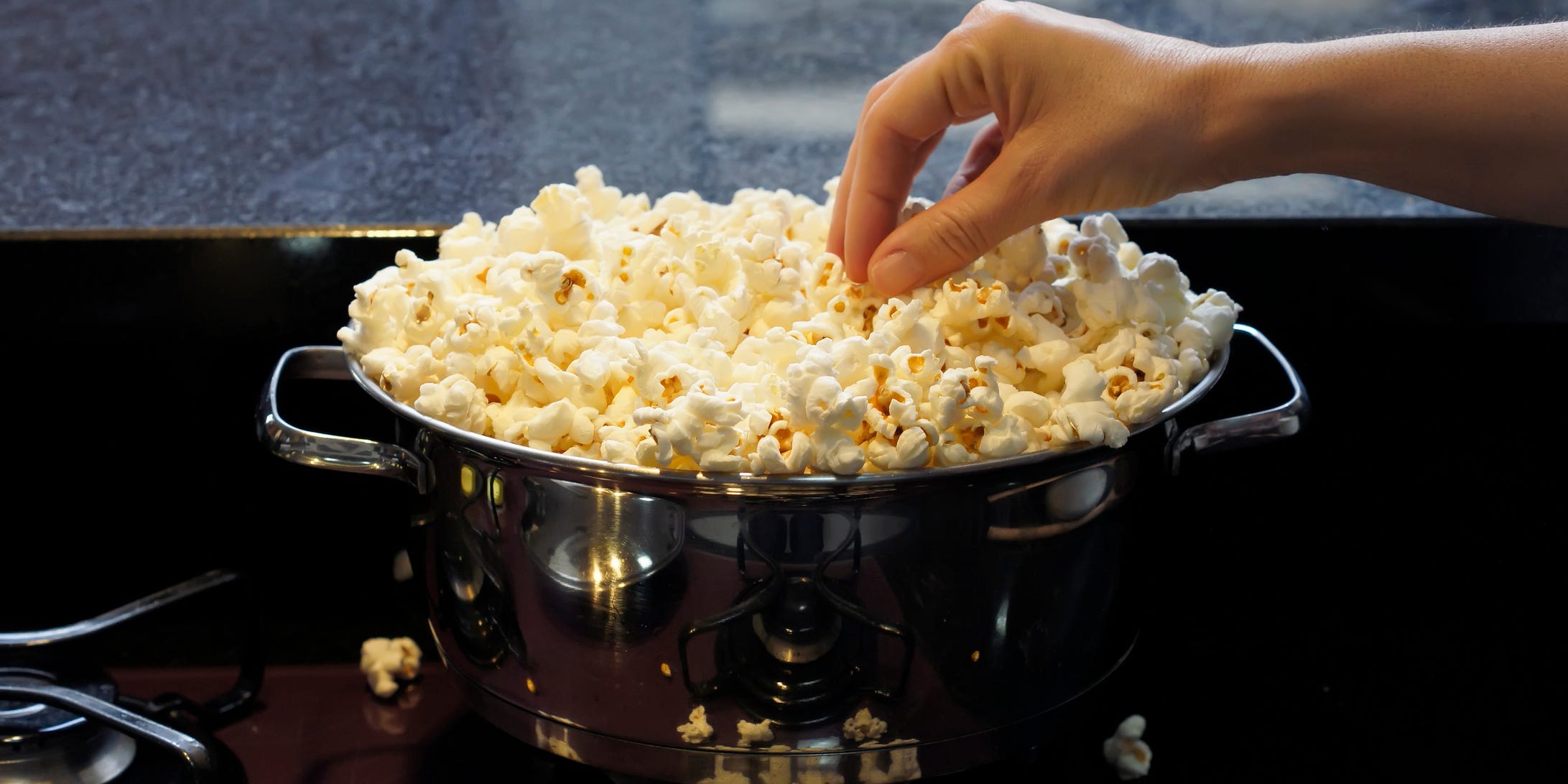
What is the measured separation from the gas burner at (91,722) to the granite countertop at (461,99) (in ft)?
1.13

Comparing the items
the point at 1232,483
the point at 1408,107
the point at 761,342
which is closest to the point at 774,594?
the point at 761,342

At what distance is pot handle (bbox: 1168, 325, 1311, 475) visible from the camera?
0.72 meters

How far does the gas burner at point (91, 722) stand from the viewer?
732 millimetres

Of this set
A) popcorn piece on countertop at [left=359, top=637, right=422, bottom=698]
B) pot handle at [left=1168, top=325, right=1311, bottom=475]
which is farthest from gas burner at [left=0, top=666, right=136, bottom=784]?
pot handle at [left=1168, top=325, right=1311, bottom=475]

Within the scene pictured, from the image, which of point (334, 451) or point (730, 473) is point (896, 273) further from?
point (334, 451)

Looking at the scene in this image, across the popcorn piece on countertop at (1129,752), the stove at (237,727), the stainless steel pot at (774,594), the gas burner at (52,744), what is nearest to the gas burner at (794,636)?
the stainless steel pot at (774,594)

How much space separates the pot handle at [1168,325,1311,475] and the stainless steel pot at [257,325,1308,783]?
0.03m

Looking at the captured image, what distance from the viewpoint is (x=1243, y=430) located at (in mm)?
729

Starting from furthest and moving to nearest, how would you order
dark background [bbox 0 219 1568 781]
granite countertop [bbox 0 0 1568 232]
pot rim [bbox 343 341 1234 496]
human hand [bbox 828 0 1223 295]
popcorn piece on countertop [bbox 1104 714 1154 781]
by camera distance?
granite countertop [bbox 0 0 1568 232]
dark background [bbox 0 219 1568 781]
popcorn piece on countertop [bbox 1104 714 1154 781]
human hand [bbox 828 0 1223 295]
pot rim [bbox 343 341 1234 496]

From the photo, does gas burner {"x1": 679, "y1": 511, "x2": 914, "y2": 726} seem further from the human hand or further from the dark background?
the dark background

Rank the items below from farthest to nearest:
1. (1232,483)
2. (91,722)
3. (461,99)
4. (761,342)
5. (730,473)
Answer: (461,99), (1232,483), (91,722), (761,342), (730,473)

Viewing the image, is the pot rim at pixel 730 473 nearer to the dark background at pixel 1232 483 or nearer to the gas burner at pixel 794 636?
the gas burner at pixel 794 636

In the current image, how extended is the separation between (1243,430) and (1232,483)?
38cm

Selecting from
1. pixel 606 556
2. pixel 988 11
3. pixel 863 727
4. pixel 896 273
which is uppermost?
pixel 988 11
